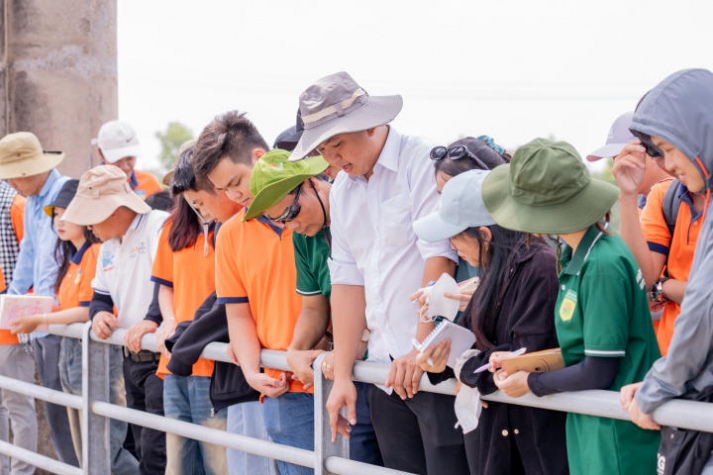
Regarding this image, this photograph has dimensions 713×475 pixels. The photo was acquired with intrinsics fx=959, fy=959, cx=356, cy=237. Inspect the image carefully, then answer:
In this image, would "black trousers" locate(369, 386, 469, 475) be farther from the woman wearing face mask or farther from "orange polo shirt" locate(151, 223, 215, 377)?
"orange polo shirt" locate(151, 223, 215, 377)

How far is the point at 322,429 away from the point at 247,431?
0.71 metres

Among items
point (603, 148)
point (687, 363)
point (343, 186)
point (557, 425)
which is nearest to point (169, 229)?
point (343, 186)

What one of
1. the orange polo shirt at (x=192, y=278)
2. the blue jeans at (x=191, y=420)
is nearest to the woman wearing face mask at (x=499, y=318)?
the blue jeans at (x=191, y=420)

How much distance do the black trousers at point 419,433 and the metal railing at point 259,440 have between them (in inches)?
5.3

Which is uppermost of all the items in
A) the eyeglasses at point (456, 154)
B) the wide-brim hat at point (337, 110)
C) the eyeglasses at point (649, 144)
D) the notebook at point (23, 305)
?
the eyeglasses at point (649, 144)

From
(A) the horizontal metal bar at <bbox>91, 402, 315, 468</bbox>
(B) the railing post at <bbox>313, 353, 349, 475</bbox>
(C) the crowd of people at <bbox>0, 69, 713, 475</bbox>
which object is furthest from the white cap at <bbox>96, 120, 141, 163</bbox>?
(B) the railing post at <bbox>313, 353, 349, 475</bbox>

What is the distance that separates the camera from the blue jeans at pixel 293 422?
3723 millimetres

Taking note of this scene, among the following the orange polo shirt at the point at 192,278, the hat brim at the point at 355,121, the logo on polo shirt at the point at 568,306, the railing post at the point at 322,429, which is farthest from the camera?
the orange polo shirt at the point at 192,278

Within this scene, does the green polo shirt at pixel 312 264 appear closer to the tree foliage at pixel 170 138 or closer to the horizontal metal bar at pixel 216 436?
the horizontal metal bar at pixel 216 436

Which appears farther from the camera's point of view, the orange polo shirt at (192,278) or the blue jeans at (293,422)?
the orange polo shirt at (192,278)

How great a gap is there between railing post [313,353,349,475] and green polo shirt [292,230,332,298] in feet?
1.17

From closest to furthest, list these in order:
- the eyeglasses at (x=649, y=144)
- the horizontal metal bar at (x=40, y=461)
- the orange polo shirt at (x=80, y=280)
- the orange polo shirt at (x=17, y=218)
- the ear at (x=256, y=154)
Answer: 1. the eyeglasses at (x=649, y=144)
2. the ear at (x=256, y=154)
3. the horizontal metal bar at (x=40, y=461)
4. the orange polo shirt at (x=80, y=280)
5. the orange polo shirt at (x=17, y=218)

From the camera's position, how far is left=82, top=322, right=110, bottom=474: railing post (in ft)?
15.0

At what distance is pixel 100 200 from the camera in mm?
4941
